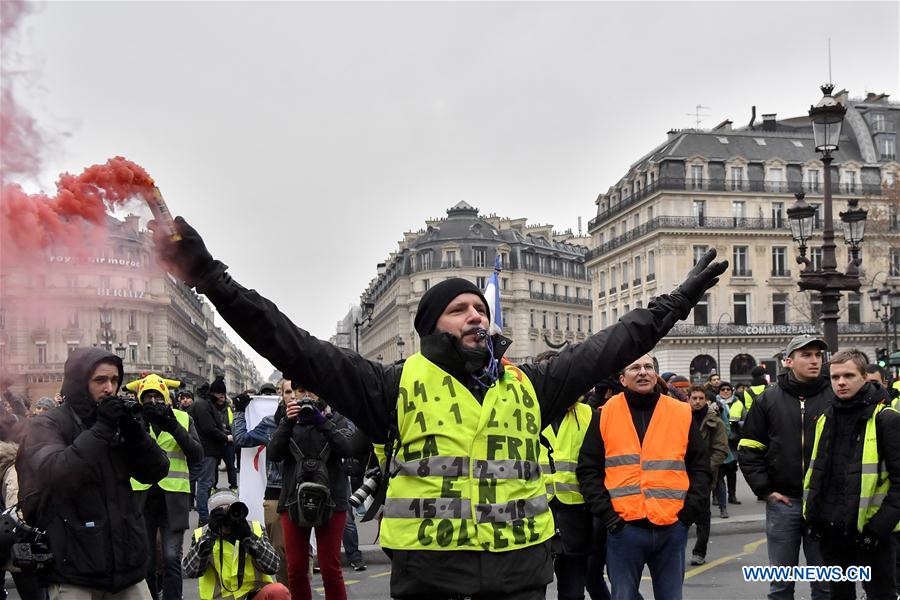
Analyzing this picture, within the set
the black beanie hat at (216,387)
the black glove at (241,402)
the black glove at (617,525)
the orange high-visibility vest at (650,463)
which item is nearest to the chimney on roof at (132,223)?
the orange high-visibility vest at (650,463)

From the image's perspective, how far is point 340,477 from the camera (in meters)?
7.50

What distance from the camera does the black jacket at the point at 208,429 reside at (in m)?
13.5

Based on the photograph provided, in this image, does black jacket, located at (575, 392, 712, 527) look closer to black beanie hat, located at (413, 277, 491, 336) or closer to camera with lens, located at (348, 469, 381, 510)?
camera with lens, located at (348, 469, 381, 510)

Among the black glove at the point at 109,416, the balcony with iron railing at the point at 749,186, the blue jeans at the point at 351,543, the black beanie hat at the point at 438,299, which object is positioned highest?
the balcony with iron railing at the point at 749,186

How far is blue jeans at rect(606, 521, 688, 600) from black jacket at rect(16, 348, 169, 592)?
9.17 feet

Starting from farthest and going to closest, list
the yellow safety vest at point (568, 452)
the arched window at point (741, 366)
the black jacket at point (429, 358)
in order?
the arched window at point (741, 366), the yellow safety vest at point (568, 452), the black jacket at point (429, 358)

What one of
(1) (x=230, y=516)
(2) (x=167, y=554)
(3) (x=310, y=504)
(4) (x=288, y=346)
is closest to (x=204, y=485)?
(2) (x=167, y=554)

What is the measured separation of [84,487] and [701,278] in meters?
3.23

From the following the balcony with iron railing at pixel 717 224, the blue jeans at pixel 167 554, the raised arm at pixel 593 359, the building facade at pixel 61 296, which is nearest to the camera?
the raised arm at pixel 593 359

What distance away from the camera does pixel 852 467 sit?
575 centimetres

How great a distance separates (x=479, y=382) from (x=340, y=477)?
13.5 feet

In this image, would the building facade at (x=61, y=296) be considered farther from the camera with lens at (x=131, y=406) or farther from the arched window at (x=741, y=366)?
the arched window at (x=741, y=366)

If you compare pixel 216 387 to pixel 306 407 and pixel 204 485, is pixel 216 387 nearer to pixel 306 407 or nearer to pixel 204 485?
pixel 204 485

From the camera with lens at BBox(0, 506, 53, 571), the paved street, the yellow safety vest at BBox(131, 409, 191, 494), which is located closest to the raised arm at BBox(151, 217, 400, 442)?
the camera with lens at BBox(0, 506, 53, 571)
